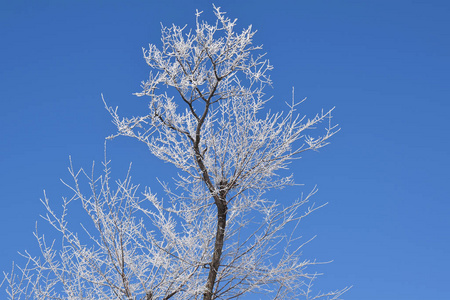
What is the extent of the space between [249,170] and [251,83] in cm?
135

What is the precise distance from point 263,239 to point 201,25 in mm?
3199

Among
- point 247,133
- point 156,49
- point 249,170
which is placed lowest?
point 249,170

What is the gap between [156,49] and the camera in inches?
262

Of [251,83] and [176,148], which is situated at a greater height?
[251,83]

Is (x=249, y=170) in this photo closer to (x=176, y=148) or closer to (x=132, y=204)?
(x=176, y=148)

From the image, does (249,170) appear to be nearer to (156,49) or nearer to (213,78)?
(213,78)

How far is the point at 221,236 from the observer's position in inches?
262

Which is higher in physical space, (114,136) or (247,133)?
(247,133)

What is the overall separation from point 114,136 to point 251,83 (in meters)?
2.20

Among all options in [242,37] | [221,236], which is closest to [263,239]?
[221,236]

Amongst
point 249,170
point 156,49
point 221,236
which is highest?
point 156,49

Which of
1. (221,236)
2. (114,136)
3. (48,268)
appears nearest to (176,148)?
(114,136)

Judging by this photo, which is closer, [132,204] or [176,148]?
[132,204]

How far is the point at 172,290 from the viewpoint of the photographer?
663 cm
